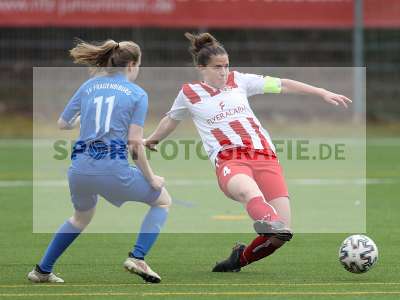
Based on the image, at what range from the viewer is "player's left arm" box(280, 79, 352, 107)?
913cm

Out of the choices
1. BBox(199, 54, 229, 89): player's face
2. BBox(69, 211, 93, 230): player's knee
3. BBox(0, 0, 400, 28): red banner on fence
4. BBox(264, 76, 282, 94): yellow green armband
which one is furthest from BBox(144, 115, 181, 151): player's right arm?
BBox(0, 0, 400, 28): red banner on fence

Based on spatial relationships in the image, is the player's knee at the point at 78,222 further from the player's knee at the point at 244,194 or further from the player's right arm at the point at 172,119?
the player's knee at the point at 244,194

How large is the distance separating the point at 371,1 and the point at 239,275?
1946 centimetres

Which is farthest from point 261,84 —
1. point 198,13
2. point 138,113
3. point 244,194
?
point 198,13

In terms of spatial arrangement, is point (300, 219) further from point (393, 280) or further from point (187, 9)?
point (187, 9)

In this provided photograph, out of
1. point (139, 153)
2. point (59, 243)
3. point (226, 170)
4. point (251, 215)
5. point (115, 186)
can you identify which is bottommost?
point (59, 243)

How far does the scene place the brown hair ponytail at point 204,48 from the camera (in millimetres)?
9391

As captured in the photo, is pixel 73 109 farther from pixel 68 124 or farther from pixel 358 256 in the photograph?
pixel 358 256

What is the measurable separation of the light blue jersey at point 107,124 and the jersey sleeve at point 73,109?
2.8 inches

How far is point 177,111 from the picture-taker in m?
9.70

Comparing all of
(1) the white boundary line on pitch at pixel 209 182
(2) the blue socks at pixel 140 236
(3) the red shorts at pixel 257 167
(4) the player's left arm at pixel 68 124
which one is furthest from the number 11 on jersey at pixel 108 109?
(1) the white boundary line on pitch at pixel 209 182

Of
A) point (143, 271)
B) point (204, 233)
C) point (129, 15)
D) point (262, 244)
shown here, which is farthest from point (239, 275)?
point (129, 15)

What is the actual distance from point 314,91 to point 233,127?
75 cm

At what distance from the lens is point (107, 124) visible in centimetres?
853
